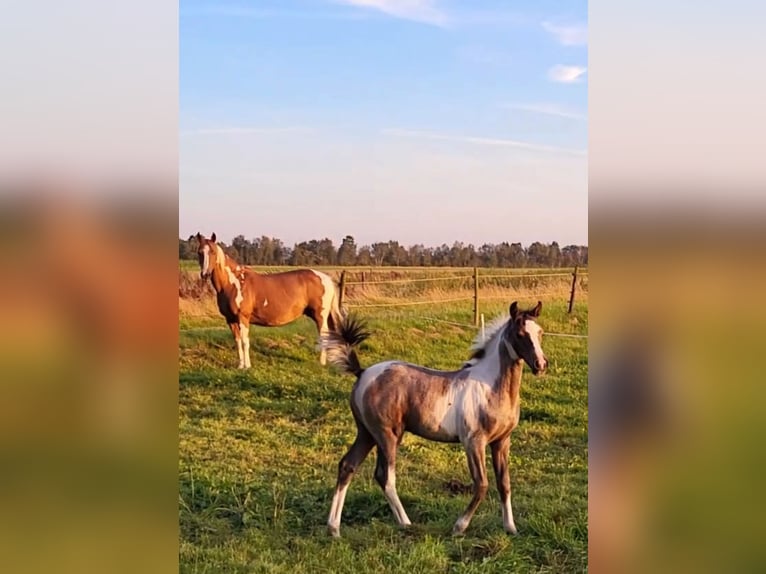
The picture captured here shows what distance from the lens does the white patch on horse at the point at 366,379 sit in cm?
239

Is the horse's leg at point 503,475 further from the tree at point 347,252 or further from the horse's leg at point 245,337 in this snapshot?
the horse's leg at point 245,337

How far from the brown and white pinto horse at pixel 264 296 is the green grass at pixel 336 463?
2.4 inches

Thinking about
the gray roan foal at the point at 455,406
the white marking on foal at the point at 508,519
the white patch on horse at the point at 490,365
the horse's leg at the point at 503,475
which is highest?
the white patch on horse at the point at 490,365

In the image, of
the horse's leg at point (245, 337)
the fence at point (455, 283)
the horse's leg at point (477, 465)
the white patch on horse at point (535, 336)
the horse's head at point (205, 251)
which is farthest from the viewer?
the horse's leg at point (245, 337)

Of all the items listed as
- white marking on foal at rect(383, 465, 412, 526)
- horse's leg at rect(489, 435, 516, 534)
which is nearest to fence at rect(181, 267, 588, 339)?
horse's leg at rect(489, 435, 516, 534)

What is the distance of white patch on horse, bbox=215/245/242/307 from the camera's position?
2.53 m

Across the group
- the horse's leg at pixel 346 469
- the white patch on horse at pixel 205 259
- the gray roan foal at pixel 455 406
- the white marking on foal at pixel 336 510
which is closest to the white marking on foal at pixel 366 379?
the gray roan foal at pixel 455 406

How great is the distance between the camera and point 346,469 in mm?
2420

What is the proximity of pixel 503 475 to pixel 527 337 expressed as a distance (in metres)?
0.54

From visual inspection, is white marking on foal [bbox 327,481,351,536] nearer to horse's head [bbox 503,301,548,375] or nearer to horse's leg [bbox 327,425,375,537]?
horse's leg [bbox 327,425,375,537]

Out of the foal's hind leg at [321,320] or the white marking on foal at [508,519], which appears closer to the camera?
the white marking on foal at [508,519]

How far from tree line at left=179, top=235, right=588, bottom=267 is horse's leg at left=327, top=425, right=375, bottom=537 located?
2.15 ft

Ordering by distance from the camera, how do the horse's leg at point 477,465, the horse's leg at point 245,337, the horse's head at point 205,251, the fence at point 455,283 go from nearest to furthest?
1. the horse's leg at point 477,465
2. the horse's head at point 205,251
3. the fence at point 455,283
4. the horse's leg at point 245,337
